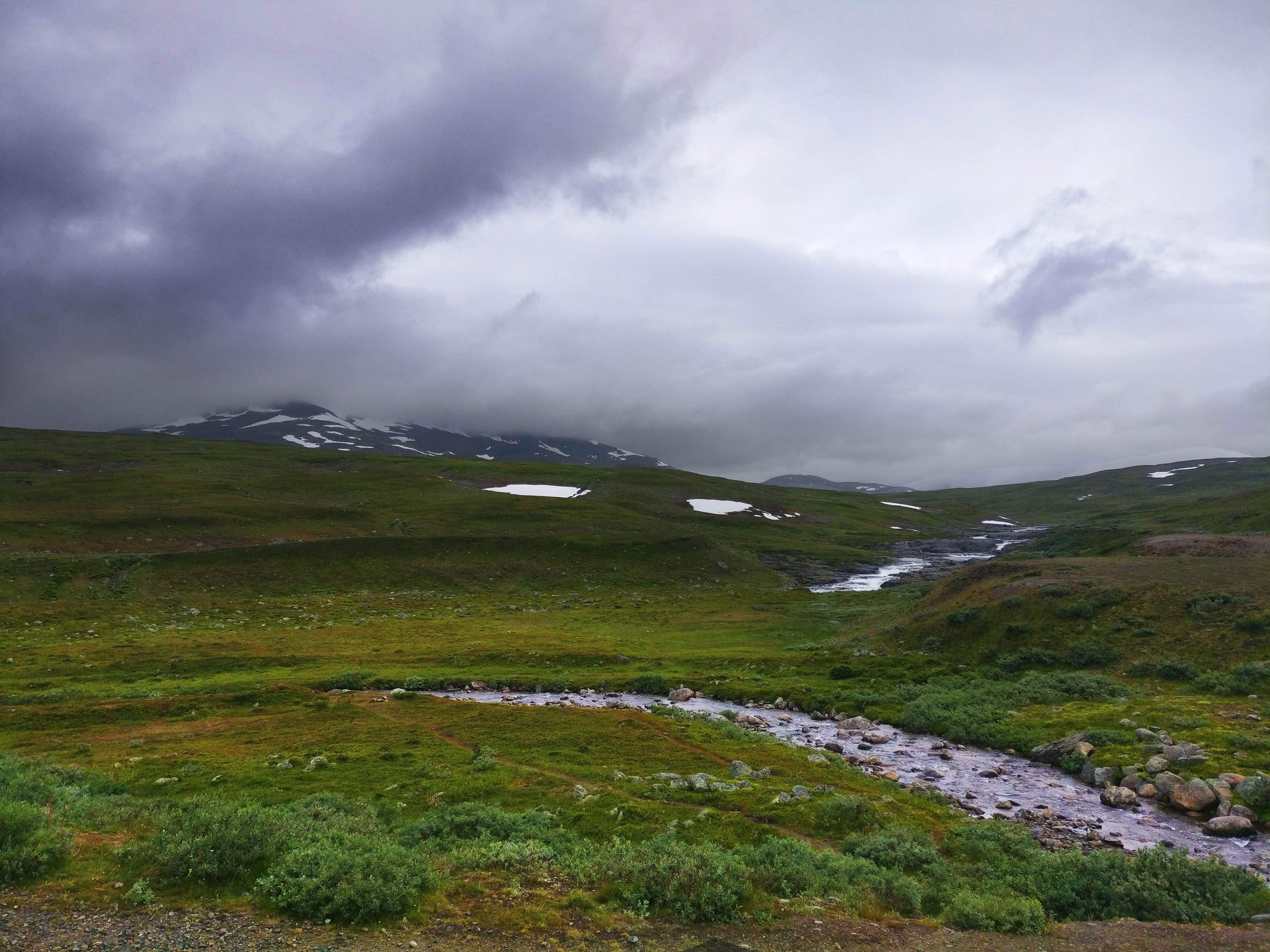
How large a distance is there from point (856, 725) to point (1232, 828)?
1474 centimetres

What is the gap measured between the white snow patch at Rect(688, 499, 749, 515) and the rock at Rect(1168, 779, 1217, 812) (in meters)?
135

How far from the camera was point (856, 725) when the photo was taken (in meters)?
31.6

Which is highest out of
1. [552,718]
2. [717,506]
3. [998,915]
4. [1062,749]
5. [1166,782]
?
[998,915]

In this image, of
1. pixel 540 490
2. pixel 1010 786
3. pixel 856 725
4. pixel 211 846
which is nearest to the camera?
pixel 211 846

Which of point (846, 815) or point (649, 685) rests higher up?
point (846, 815)

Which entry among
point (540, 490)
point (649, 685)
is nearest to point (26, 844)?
point (649, 685)

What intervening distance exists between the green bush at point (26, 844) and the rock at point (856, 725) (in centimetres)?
2845

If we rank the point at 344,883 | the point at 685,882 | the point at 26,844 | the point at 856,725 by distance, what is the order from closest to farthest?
the point at 344,883 → the point at 26,844 → the point at 685,882 → the point at 856,725

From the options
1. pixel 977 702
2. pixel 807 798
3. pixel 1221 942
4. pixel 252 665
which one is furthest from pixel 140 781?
pixel 977 702

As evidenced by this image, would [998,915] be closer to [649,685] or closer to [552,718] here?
[552,718]

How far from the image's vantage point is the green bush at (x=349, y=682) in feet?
126

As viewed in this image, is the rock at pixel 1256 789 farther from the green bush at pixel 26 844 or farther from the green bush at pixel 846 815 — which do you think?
the green bush at pixel 26 844

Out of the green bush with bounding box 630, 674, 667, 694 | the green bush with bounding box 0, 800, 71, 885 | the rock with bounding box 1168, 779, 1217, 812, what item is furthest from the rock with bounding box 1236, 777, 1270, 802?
the green bush with bounding box 0, 800, 71, 885

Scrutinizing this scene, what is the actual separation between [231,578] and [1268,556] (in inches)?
3631
